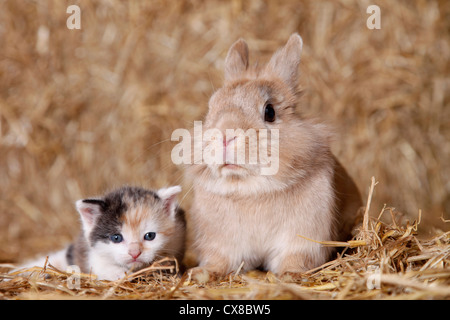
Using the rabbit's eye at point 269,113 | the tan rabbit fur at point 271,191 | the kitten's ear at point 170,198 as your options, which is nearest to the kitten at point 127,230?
the kitten's ear at point 170,198

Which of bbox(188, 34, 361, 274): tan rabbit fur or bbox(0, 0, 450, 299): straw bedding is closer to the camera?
bbox(188, 34, 361, 274): tan rabbit fur

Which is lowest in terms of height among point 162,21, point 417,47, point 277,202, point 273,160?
point 277,202

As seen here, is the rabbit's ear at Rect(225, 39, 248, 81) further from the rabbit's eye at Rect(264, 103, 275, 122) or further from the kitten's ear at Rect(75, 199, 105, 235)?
the kitten's ear at Rect(75, 199, 105, 235)

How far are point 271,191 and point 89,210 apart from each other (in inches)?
40.0

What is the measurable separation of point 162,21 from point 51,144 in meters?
1.38

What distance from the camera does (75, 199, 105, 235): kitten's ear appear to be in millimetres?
2555

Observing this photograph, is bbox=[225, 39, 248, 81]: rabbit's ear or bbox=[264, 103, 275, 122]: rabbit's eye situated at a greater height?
bbox=[225, 39, 248, 81]: rabbit's ear

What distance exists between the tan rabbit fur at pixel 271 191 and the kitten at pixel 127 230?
195 millimetres

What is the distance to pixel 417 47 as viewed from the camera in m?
3.82

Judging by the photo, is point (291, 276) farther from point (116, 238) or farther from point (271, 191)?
point (116, 238)

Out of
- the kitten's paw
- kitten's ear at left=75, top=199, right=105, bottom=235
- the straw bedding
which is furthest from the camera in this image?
the straw bedding

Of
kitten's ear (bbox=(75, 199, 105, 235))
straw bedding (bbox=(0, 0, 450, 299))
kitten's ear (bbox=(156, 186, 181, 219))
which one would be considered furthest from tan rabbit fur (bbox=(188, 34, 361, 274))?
straw bedding (bbox=(0, 0, 450, 299))
